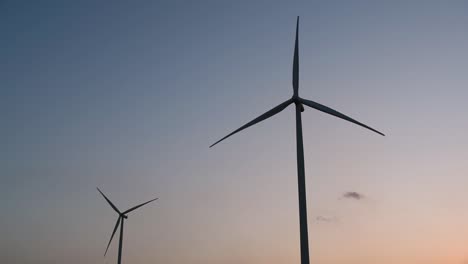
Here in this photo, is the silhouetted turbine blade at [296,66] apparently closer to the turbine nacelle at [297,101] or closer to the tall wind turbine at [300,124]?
the tall wind turbine at [300,124]

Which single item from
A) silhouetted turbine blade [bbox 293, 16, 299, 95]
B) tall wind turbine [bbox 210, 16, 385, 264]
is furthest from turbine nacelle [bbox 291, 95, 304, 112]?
silhouetted turbine blade [bbox 293, 16, 299, 95]

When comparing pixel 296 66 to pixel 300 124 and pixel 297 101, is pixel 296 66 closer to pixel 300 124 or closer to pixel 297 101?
pixel 297 101

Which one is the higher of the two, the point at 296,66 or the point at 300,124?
the point at 296,66

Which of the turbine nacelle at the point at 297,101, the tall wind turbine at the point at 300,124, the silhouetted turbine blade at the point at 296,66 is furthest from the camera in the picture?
the silhouetted turbine blade at the point at 296,66

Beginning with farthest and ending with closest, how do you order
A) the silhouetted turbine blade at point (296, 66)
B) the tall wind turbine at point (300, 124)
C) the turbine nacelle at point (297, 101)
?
the silhouetted turbine blade at point (296, 66), the turbine nacelle at point (297, 101), the tall wind turbine at point (300, 124)

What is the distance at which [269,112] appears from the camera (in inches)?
2363

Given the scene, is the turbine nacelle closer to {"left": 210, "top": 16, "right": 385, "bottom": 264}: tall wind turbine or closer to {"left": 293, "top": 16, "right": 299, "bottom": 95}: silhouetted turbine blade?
{"left": 210, "top": 16, "right": 385, "bottom": 264}: tall wind turbine

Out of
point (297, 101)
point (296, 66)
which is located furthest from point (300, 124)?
point (296, 66)

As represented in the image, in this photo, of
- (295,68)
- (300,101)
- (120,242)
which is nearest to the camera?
(300,101)

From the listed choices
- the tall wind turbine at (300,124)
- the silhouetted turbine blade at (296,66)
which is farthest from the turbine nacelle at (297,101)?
the silhouetted turbine blade at (296,66)

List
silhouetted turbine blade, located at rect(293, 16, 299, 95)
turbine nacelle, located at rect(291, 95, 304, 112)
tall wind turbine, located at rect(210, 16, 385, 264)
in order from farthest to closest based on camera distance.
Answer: silhouetted turbine blade, located at rect(293, 16, 299, 95) < turbine nacelle, located at rect(291, 95, 304, 112) < tall wind turbine, located at rect(210, 16, 385, 264)

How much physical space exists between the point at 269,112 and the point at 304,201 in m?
15.8

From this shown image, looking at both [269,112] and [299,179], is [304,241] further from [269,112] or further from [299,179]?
[269,112]

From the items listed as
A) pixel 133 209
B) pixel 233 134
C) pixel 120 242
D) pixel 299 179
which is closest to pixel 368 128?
pixel 299 179
